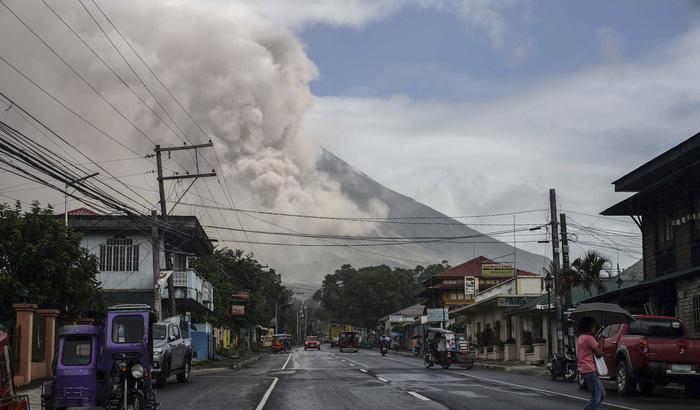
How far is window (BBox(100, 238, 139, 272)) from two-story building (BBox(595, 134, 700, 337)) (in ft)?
84.7

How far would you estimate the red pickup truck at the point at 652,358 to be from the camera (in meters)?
19.3

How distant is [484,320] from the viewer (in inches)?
2569

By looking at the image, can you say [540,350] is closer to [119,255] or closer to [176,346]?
[119,255]

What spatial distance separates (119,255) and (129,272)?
1.14 m

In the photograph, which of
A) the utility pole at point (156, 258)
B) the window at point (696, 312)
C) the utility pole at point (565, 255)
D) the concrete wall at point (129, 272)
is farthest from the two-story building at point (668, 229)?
the concrete wall at point (129, 272)

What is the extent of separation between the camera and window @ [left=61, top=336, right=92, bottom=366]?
15602 millimetres

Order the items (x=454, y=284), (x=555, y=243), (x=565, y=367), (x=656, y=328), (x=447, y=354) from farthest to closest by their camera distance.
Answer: (x=454, y=284) → (x=447, y=354) → (x=555, y=243) → (x=565, y=367) → (x=656, y=328)

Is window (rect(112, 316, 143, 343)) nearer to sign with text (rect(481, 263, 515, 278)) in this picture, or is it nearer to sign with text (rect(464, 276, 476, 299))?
sign with text (rect(464, 276, 476, 299))

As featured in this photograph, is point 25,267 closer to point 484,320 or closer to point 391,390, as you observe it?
point 391,390

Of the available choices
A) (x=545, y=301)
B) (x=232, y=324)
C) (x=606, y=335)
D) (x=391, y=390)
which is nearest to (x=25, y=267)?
(x=391, y=390)

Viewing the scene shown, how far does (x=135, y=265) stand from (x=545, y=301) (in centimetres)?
2332

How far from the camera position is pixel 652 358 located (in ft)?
63.6

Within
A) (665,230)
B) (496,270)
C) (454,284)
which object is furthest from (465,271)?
(665,230)

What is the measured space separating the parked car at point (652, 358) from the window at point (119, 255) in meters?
32.0
